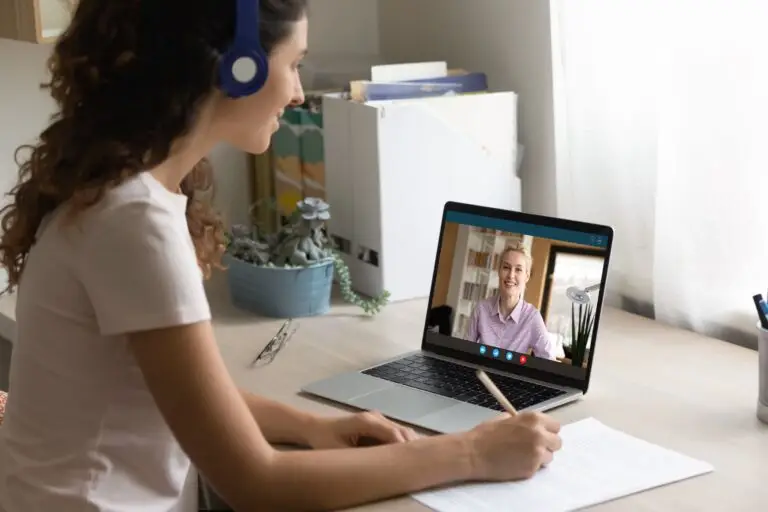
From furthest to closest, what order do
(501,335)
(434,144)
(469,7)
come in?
(469,7) → (434,144) → (501,335)

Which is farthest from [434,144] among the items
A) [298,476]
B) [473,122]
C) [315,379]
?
[298,476]

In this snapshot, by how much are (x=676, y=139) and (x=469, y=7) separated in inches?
26.5

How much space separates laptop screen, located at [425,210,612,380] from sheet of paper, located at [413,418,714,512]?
194 mm

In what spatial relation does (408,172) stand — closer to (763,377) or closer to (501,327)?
(501,327)

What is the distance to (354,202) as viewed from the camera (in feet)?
6.15

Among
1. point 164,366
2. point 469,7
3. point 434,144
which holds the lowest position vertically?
point 164,366

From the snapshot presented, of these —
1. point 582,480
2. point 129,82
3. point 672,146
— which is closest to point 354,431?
point 582,480

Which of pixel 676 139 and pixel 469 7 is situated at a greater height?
pixel 469 7

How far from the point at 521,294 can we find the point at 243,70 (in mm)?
566

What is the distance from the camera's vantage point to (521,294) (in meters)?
1.42

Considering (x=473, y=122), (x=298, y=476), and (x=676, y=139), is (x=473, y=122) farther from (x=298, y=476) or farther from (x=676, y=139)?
(x=298, y=476)

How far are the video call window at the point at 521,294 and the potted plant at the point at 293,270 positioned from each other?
304 mm

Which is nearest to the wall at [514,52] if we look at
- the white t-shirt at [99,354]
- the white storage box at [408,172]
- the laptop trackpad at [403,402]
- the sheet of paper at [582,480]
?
the white storage box at [408,172]

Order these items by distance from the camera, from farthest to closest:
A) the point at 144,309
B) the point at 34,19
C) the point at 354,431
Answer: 1. the point at 34,19
2. the point at 354,431
3. the point at 144,309
